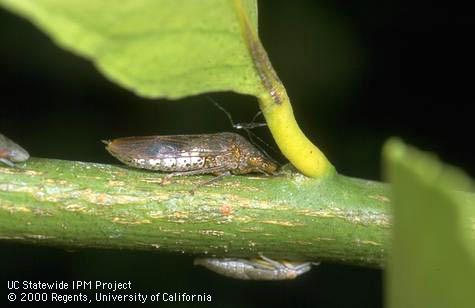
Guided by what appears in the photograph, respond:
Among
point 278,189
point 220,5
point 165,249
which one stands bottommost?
point 165,249

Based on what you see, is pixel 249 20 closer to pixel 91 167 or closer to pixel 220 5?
pixel 220 5

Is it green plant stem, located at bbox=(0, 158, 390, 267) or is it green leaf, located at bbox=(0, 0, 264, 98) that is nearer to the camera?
green leaf, located at bbox=(0, 0, 264, 98)

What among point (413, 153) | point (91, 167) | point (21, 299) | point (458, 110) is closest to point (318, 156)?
point (91, 167)

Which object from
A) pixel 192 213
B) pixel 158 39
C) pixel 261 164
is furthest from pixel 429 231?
pixel 261 164

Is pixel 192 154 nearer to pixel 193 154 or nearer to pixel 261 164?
pixel 193 154

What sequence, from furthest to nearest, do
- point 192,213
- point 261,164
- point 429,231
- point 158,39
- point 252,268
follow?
point 252,268, point 261,164, point 192,213, point 158,39, point 429,231

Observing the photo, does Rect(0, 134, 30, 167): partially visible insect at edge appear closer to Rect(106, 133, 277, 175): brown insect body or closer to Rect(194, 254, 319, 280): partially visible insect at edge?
Rect(106, 133, 277, 175): brown insect body

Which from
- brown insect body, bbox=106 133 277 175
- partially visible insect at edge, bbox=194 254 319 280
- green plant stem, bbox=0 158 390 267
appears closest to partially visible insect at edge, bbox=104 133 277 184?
brown insect body, bbox=106 133 277 175
